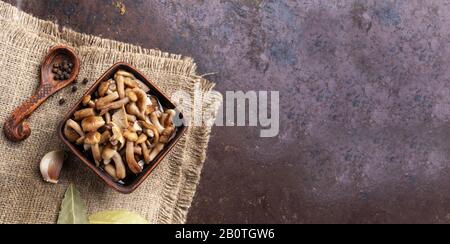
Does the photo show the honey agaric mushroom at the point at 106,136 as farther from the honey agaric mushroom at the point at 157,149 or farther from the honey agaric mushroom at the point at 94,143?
the honey agaric mushroom at the point at 157,149

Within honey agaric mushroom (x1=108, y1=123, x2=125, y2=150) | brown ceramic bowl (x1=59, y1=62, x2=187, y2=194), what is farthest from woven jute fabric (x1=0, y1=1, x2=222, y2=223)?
honey agaric mushroom (x1=108, y1=123, x2=125, y2=150)

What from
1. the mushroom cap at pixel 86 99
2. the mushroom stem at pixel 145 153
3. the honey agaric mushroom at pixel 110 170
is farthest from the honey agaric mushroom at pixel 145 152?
the mushroom cap at pixel 86 99

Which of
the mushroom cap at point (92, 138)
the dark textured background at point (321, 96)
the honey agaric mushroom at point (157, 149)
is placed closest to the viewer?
the mushroom cap at point (92, 138)

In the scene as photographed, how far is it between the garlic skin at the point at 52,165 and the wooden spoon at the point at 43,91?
0.34 ft

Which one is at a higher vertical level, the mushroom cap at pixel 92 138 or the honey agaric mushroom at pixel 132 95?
the honey agaric mushroom at pixel 132 95

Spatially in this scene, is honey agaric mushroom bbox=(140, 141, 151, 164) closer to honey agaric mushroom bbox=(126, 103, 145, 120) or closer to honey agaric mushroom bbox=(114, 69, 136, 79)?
honey agaric mushroom bbox=(126, 103, 145, 120)

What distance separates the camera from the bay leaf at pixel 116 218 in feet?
5.84

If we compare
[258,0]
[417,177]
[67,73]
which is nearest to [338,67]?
[258,0]

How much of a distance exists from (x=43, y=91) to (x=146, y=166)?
1.41ft

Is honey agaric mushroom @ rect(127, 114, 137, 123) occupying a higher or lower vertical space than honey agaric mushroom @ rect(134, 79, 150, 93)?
lower

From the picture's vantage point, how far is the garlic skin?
176 cm

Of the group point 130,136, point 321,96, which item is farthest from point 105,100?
point 321,96

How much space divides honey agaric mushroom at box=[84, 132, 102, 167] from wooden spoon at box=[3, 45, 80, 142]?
27cm
